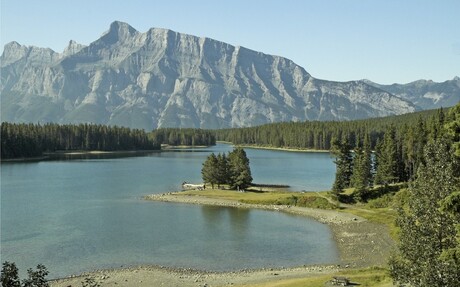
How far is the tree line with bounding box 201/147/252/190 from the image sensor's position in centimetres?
13825

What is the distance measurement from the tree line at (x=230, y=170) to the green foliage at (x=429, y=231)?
10558cm

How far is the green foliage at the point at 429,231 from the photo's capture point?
26.5m

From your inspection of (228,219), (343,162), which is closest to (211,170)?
(343,162)

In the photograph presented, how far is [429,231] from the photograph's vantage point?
96.2 feet

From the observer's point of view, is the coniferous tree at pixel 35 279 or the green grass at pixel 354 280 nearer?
the coniferous tree at pixel 35 279

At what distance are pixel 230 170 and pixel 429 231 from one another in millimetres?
113632

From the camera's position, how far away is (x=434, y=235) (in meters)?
29.2

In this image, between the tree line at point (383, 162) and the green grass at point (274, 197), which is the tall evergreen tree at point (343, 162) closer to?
the tree line at point (383, 162)

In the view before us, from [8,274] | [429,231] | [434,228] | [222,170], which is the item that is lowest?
[222,170]

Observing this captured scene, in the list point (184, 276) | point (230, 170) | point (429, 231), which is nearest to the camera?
point (429, 231)

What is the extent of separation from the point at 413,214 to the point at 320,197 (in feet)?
286

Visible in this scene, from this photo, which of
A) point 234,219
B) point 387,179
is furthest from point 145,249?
point 387,179

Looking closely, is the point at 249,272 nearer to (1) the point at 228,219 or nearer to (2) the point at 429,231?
(2) the point at 429,231

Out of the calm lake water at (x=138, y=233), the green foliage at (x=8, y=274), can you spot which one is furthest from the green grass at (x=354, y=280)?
the green foliage at (x=8, y=274)
